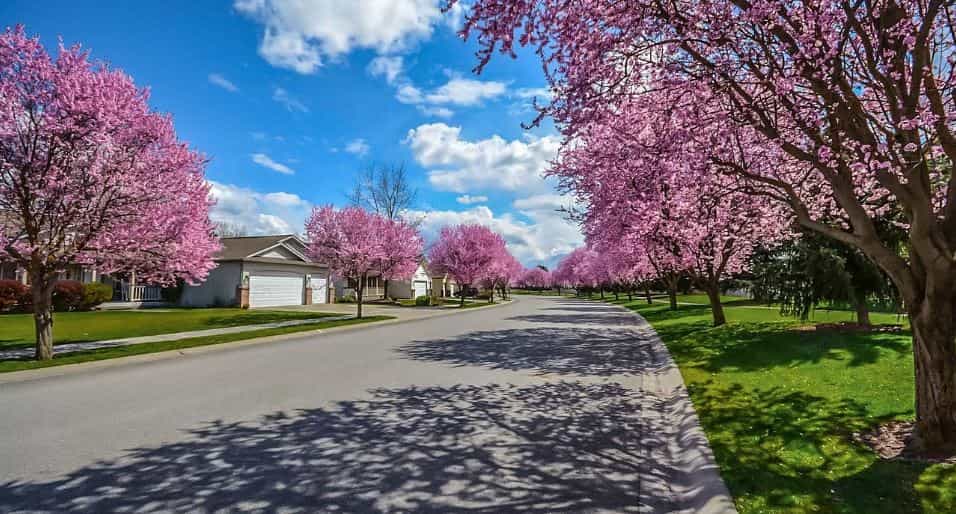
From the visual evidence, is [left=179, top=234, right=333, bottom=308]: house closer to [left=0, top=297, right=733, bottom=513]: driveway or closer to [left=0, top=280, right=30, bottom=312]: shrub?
[left=0, top=280, right=30, bottom=312]: shrub

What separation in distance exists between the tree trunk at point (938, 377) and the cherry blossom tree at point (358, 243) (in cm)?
2252

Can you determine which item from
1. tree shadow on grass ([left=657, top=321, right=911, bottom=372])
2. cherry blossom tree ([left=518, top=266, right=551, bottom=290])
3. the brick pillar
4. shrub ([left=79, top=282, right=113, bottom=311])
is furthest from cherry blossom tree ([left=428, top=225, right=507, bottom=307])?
cherry blossom tree ([left=518, top=266, right=551, bottom=290])

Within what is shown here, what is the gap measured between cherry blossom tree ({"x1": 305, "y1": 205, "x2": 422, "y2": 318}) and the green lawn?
17870 millimetres

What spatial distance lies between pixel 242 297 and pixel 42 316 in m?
20.8

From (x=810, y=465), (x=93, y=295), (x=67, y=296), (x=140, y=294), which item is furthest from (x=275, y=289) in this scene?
(x=810, y=465)

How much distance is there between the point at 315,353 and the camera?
12289 mm

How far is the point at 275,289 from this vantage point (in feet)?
114

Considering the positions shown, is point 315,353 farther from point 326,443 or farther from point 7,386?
point 326,443

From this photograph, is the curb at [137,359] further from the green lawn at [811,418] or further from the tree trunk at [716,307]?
the tree trunk at [716,307]

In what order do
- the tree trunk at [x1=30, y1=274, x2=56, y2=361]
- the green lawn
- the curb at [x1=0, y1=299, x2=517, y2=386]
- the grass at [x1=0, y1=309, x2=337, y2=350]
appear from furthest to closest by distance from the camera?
the grass at [x1=0, y1=309, x2=337, y2=350], the tree trunk at [x1=30, y1=274, x2=56, y2=361], the curb at [x1=0, y1=299, x2=517, y2=386], the green lawn

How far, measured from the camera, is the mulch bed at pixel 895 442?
14.9 ft

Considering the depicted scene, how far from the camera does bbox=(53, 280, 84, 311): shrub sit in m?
25.4

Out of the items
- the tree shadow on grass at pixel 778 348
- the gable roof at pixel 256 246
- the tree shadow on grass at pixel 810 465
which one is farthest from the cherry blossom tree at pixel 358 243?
the tree shadow on grass at pixel 810 465

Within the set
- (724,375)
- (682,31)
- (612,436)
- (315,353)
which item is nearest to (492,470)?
(612,436)
